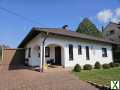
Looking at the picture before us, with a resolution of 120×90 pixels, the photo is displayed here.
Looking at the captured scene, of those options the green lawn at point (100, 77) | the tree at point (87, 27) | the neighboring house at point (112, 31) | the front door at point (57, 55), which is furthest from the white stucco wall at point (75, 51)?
the neighboring house at point (112, 31)

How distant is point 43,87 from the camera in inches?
380

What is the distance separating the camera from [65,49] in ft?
55.3

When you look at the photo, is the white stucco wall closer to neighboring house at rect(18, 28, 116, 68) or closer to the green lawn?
neighboring house at rect(18, 28, 116, 68)

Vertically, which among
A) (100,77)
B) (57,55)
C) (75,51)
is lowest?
(100,77)

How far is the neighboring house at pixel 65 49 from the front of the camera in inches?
640

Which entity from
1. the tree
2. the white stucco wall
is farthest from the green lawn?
the tree

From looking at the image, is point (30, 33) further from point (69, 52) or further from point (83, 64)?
point (83, 64)

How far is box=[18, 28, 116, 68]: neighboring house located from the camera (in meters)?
16.2

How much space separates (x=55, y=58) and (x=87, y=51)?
3583 mm

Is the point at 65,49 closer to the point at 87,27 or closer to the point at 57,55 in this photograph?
the point at 57,55

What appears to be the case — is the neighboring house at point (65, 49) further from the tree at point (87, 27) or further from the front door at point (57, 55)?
the tree at point (87, 27)

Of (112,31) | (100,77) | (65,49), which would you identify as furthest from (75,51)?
(112,31)

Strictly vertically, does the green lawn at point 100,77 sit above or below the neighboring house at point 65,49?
below

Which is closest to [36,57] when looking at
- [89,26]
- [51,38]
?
[51,38]
